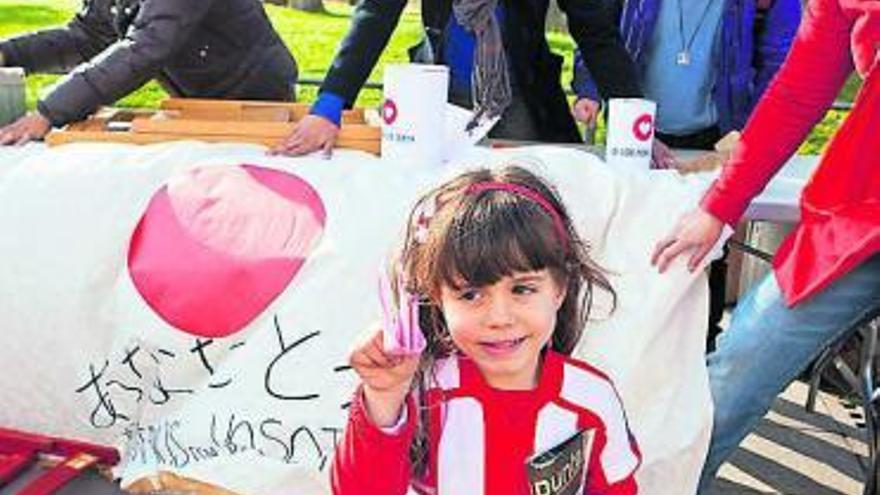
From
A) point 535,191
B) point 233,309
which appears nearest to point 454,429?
point 535,191

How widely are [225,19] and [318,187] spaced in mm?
980

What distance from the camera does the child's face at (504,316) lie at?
1429mm

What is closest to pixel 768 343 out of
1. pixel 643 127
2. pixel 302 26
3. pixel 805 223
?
pixel 805 223

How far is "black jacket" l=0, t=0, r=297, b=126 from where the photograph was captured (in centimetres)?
257

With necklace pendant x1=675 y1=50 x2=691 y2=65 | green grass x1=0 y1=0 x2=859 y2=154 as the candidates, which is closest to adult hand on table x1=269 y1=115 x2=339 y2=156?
necklace pendant x1=675 y1=50 x2=691 y2=65

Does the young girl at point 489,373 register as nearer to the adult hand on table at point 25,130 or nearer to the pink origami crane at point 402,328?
the pink origami crane at point 402,328

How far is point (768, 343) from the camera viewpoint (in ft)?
6.82

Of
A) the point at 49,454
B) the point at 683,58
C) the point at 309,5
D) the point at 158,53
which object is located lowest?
the point at 309,5

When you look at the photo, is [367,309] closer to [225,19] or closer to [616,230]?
[616,230]

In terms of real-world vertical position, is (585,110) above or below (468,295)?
below

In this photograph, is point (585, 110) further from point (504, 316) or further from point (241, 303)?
point (504, 316)

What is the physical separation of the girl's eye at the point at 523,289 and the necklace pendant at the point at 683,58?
1.74 meters

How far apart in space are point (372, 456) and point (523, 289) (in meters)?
0.27

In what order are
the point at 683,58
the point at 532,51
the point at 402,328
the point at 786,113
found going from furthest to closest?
the point at 683,58 < the point at 532,51 < the point at 786,113 < the point at 402,328
